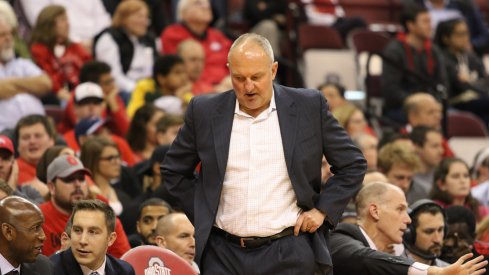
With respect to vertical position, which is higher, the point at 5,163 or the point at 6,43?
the point at 6,43

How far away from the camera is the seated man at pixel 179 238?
6.62m

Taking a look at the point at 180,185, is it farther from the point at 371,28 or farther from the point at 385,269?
the point at 371,28

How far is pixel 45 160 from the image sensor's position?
738 cm

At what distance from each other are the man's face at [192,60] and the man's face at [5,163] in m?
4.01

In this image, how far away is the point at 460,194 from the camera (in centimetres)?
852

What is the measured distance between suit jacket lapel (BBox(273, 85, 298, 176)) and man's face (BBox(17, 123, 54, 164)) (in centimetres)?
331

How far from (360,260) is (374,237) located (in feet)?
1.84

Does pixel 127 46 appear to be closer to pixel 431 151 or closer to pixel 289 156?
pixel 431 151

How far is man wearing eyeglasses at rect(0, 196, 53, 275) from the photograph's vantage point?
5223 millimetres

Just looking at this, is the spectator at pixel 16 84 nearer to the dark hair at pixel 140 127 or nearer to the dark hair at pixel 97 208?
the dark hair at pixel 140 127

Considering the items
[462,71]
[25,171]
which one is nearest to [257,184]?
[25,171]

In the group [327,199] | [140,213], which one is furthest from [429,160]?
[327,199]

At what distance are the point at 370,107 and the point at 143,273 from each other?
6200 mm

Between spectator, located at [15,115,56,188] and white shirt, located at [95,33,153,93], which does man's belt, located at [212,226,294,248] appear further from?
white shirt, located at [95,33,153,93]
